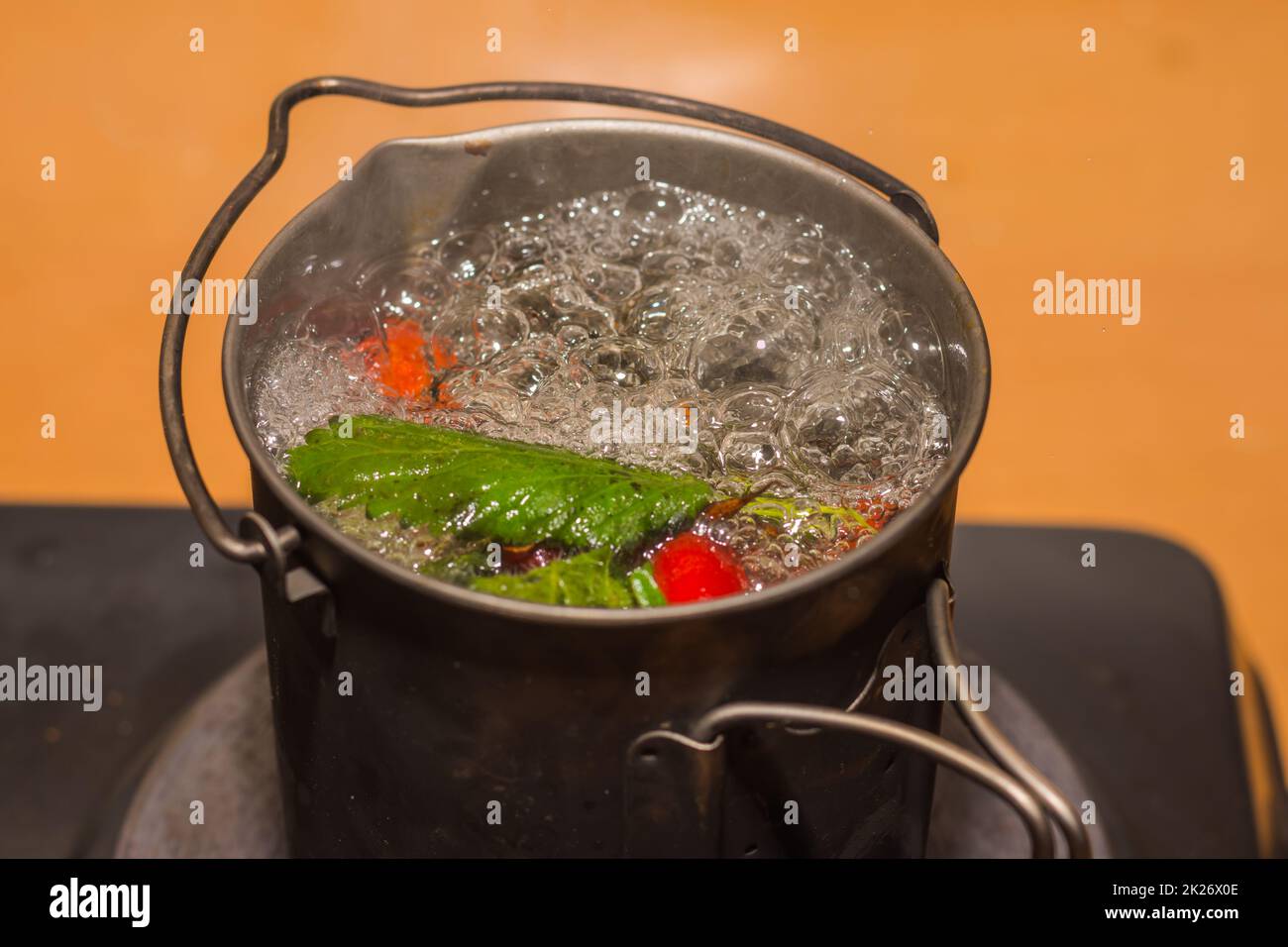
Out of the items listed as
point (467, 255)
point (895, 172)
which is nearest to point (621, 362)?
point (467, 255)

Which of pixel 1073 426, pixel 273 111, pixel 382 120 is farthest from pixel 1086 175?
pixel 273 111

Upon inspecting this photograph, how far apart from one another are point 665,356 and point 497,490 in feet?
0.77

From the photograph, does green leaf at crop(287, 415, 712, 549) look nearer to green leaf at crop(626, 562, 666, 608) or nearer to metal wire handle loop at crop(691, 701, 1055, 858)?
green leaf at crop(626, 562, 666, 608)

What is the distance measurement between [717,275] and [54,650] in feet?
2.50

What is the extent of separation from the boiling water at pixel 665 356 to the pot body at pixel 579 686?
0.04 meters

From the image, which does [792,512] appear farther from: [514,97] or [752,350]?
[514,97]

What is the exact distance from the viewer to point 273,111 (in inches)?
35.4

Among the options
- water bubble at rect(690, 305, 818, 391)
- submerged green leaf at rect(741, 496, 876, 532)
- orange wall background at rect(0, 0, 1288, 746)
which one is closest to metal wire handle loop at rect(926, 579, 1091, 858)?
submerged green leaf at rect(741, 496, 876, 532)

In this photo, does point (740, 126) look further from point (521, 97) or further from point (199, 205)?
point (199, 205)

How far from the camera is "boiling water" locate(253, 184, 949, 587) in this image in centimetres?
84

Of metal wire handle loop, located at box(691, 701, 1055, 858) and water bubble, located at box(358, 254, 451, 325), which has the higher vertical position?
water bubble, located at box(358, 254, 451, 325)

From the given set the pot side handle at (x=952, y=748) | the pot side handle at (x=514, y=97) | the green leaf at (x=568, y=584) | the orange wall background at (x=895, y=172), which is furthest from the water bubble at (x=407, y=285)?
the orange wall background at (x=895, y=172)

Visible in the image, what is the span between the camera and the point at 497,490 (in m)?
0.75

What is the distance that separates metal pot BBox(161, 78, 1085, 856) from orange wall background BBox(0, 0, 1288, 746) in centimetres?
89
